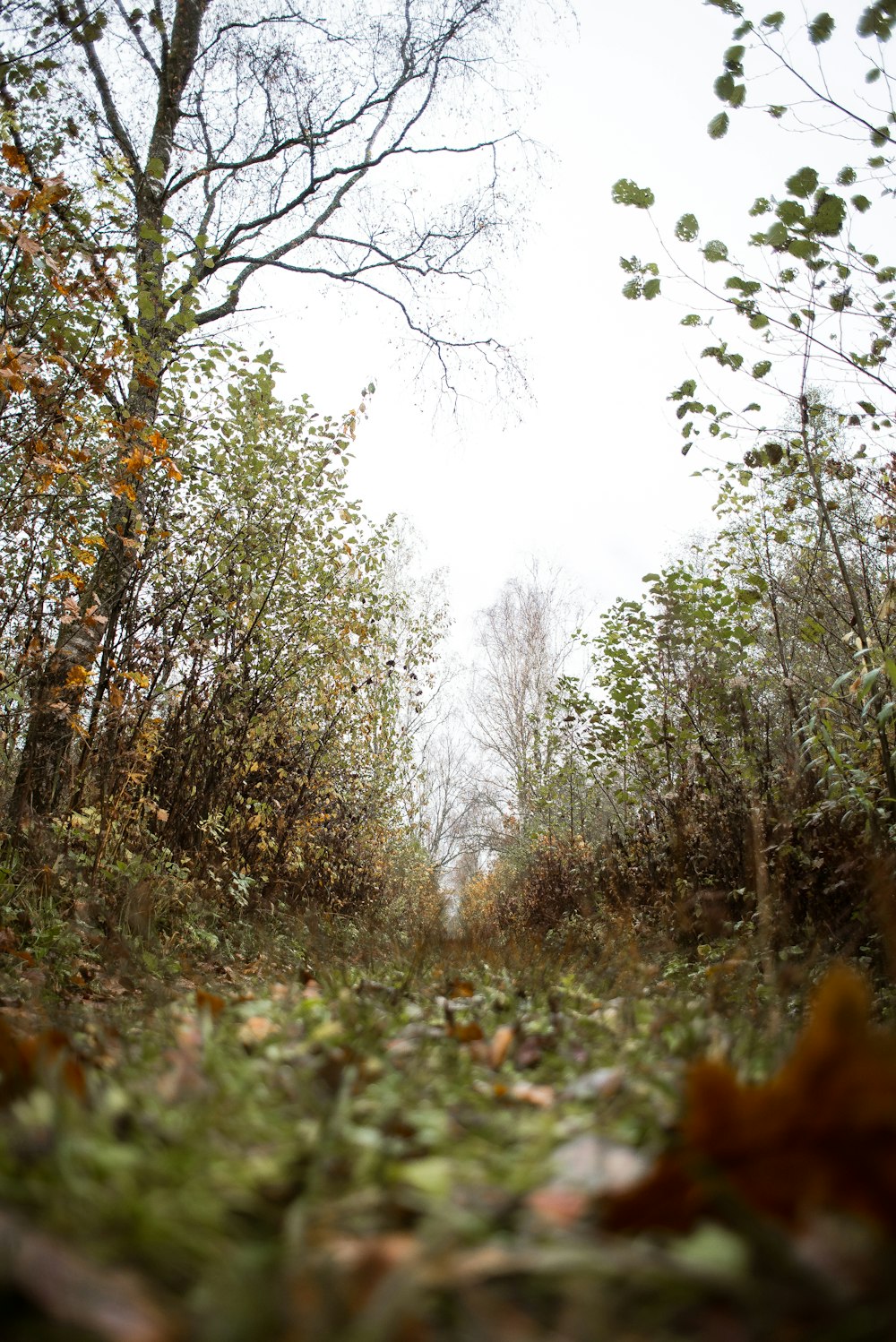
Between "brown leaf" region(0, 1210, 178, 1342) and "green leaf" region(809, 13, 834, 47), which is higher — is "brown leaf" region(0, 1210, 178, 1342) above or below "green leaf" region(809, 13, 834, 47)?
below

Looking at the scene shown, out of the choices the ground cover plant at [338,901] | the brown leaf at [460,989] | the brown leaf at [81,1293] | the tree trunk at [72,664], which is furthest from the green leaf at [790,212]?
the brown leaf at [81,1293]

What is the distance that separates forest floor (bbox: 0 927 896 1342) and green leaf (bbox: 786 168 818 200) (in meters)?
3.92

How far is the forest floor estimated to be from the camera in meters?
0.54

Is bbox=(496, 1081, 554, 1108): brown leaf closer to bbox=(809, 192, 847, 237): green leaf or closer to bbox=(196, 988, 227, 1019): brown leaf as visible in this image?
bbox=(196, 988, 227, 1019): brown leaf

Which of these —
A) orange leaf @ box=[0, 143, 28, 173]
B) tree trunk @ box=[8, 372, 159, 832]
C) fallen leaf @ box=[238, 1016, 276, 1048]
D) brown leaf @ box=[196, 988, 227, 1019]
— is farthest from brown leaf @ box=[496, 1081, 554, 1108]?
orange leaf @ box=[0, 143, 28, 173]

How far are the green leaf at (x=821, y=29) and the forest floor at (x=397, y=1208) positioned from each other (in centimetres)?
397

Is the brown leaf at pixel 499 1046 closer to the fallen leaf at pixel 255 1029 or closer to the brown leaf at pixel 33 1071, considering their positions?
the fallen leaf at pixel 255 1029

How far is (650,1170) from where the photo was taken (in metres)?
0.73

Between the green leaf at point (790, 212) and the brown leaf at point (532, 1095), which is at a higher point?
the green leaf at point (790, 212)

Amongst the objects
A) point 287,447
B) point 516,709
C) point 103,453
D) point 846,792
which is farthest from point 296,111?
point 516,709

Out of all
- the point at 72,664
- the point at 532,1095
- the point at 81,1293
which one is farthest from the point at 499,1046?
the point at 72,664

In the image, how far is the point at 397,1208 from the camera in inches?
29.0

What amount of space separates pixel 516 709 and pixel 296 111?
1712 cm

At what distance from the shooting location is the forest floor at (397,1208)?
21.1 inches
